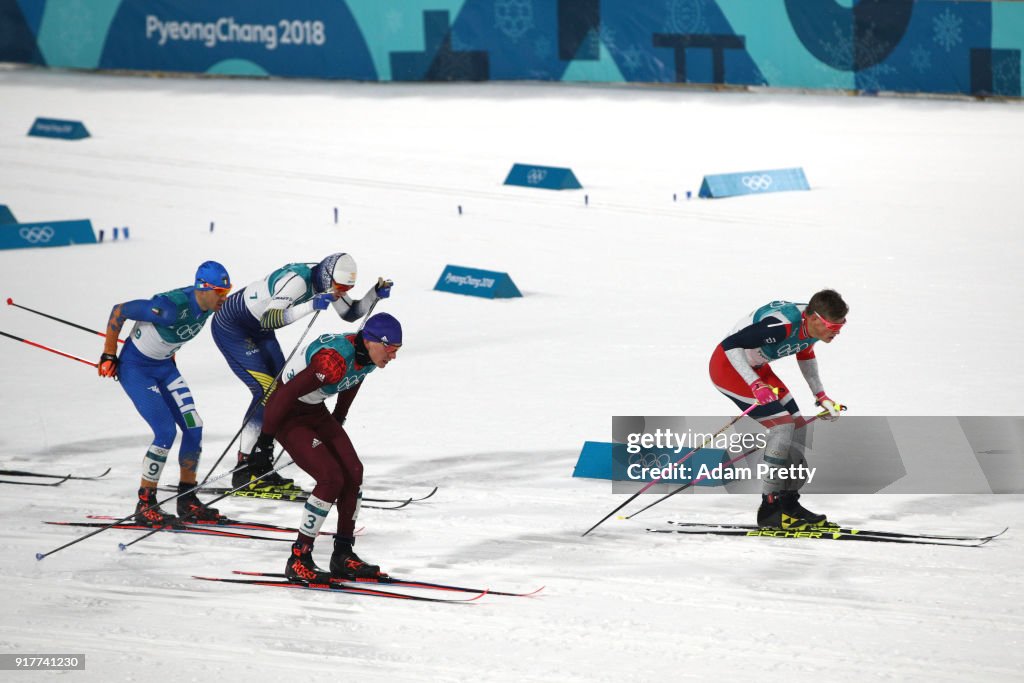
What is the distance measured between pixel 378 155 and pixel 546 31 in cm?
627

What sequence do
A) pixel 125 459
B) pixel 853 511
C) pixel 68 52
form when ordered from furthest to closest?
1. pixel 68 52
2. pixel 125 459
3. pixel 853 511

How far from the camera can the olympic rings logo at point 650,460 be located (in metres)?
9.57

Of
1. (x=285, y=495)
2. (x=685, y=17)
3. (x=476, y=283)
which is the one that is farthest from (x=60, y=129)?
(x=285, y=495)

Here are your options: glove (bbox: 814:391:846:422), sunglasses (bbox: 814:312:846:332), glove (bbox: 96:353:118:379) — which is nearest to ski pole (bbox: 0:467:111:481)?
glove (bbox: 96:353:118:379)

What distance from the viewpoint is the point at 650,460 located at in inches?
380

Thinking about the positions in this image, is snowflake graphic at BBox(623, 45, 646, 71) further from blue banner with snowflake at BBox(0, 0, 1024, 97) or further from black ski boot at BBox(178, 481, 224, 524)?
black ski boot at BBox(178, 481, 224, 524)

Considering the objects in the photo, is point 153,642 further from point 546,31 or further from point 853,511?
point 546,31

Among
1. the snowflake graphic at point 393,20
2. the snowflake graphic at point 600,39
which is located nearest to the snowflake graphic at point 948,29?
the snowflake graphic at point 600,39

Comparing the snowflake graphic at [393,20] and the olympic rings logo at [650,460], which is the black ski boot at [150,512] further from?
the snowflake graphic at [393,20]

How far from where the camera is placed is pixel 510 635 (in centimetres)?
711

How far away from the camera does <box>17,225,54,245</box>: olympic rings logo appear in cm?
1773

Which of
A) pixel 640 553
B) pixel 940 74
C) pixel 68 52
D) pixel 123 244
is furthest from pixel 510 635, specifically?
pixel 68 52

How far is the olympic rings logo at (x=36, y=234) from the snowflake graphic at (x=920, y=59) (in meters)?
15.1

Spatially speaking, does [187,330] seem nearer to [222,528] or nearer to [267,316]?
[267,316]
